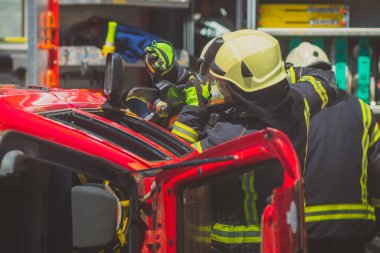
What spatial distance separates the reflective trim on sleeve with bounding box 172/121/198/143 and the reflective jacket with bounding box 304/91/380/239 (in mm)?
601

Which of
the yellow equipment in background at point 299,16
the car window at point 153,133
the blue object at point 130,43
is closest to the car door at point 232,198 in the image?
the car window at point 153,133

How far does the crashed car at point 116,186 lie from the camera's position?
2475 millimetres

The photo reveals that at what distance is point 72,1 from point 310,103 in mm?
3351

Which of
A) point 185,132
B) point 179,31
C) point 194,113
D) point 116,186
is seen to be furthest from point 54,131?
point 179,31

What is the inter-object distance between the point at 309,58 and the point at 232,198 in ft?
6.87

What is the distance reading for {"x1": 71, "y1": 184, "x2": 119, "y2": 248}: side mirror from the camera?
2695mm

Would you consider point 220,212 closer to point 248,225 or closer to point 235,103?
point 248,225

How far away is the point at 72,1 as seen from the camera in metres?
6.36

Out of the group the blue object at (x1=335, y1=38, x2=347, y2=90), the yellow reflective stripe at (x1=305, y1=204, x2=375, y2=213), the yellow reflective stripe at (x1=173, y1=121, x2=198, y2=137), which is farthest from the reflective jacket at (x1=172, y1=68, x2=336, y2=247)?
the blue object at (x1=335, y1=38, x2=347, y2=90)

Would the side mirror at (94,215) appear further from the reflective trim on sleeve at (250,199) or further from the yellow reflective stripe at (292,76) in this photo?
the yellow reflective stripe at (292,76)

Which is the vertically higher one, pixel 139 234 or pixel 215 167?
pixel 215 167

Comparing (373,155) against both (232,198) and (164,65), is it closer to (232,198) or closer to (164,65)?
(164,65)

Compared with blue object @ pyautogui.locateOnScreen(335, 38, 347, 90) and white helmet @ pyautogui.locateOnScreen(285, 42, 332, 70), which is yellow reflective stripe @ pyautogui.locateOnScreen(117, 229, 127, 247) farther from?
blue object @ pyautogui.locateOnScreen(335, 38, 347, 90)

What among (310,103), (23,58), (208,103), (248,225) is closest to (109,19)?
(23,58)
